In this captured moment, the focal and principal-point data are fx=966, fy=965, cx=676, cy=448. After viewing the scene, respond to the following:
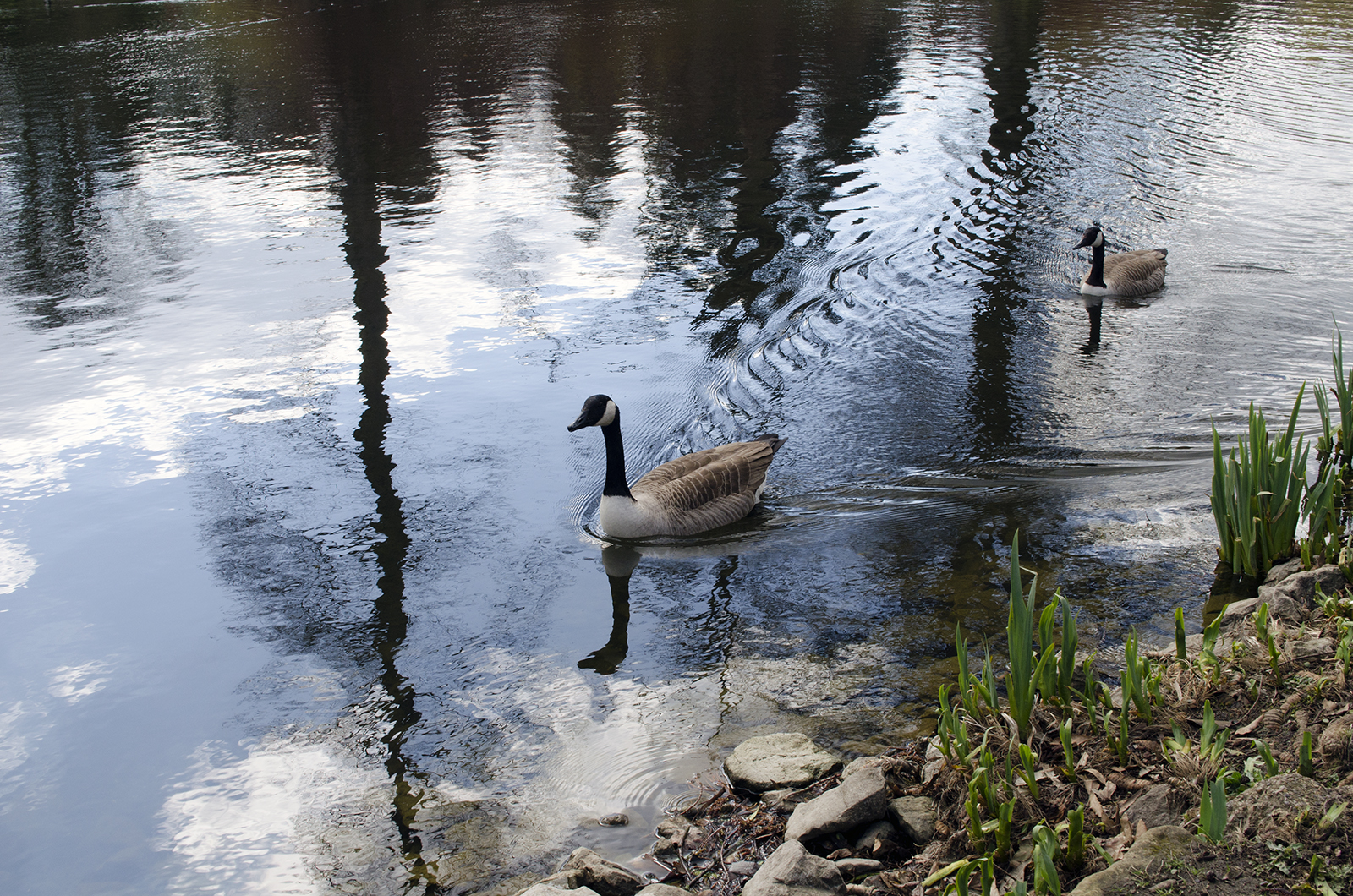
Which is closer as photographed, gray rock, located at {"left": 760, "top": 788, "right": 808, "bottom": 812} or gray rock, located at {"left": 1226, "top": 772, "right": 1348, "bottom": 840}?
gray rock, located at {"left": 1226, "top": 772, "right": 1348, "bottom": 840}

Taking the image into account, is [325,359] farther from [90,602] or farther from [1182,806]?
[1182,806]

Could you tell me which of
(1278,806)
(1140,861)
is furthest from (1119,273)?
(1140,861)

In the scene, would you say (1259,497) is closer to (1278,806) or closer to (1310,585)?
(1310,585)

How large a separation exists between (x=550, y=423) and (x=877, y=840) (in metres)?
5.42

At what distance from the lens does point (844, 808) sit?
3.70 metres

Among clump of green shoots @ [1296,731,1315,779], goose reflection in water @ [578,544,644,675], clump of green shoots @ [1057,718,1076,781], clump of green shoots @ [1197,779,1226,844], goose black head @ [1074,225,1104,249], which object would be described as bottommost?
goose reflection in water @ [578,544,644,675]

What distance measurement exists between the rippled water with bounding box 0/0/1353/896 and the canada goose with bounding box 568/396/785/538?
0.21 metres

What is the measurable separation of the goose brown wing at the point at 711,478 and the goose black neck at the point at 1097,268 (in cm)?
550

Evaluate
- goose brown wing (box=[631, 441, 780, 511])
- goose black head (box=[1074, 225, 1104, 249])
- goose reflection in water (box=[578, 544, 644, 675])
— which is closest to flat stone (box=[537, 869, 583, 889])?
goose reflection in water (box=[578, 544, 644, 675])

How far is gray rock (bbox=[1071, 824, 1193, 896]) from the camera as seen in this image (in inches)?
114

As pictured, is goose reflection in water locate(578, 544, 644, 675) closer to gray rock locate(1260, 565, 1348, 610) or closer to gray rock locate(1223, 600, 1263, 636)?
gray rock locate(1223, 600, 1263, 636)

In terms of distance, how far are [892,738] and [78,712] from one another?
4395 mm

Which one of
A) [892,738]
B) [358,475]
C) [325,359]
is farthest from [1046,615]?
[325,359]

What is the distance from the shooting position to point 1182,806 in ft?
10.8
